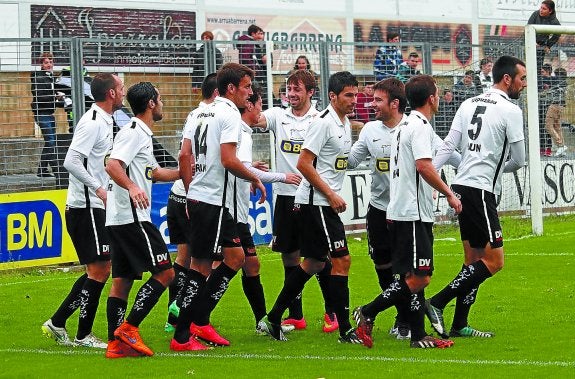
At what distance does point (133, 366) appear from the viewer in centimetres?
987

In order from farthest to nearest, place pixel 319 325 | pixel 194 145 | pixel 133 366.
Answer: pixel 319 325 < pixel 194 145 < pixel 133 366

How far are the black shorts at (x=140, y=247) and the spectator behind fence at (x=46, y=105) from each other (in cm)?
821

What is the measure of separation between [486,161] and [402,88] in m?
1.00

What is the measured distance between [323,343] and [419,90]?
7.69ft

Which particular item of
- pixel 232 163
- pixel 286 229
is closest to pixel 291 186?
pixel 286 229

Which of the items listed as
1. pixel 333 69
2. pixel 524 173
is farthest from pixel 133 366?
pixel 524 173

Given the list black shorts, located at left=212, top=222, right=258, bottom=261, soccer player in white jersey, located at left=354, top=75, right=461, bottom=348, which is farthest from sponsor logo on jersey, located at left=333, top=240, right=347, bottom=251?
black shorts, located at left=212, top=222, right=258, bottom=261

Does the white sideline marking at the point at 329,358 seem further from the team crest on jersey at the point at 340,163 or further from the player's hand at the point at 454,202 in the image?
the team crest on jersey at the point at 340,163

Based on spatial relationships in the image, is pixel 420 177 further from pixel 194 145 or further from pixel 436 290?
pixel 436 290

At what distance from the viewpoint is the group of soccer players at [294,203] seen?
406 inches

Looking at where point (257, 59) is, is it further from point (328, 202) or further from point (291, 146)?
point (328, 202)

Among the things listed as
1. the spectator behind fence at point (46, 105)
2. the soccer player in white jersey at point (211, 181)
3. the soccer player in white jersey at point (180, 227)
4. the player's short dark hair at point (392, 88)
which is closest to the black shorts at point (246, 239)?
the soccer player in white jersey at point (180, 227)

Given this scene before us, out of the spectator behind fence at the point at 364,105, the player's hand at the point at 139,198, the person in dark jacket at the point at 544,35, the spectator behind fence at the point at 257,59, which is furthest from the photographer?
the person in dark jacket at the point at 544,35

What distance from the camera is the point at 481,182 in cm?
1096
